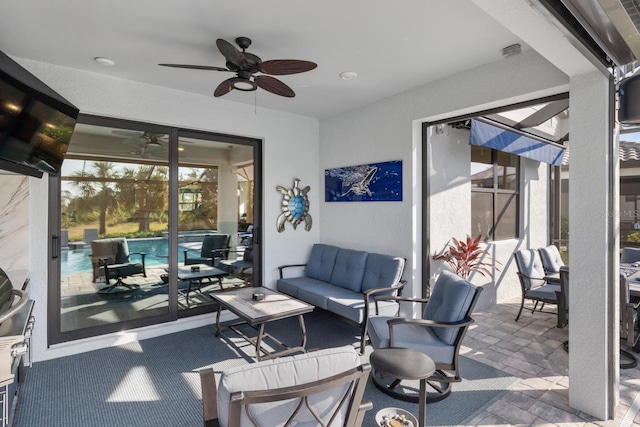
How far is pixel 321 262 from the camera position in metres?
4.90

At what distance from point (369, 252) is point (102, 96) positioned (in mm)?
3630

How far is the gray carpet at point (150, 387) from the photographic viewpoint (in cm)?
243

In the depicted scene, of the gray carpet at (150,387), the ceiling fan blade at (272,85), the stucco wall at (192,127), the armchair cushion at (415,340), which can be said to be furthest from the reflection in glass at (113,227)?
the armchair cushion at (415,340)

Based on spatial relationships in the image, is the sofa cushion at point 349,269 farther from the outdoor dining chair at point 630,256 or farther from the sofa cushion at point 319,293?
the outdoor dining chair at point 630,256

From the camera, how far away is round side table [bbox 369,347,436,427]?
6.32 ft

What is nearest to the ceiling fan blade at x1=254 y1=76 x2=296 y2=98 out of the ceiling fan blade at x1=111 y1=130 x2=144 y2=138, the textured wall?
the ceiling fan blade at x1=111 y1=130 x2=144 y2=138

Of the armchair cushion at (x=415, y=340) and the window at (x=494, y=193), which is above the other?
the window at (x=494, y=193)

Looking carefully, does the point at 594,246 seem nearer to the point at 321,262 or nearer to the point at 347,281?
the point at 347,281

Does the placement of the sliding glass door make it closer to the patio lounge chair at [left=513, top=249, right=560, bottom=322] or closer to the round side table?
the round side table

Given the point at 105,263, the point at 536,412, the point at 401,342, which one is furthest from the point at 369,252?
the point at 105,263

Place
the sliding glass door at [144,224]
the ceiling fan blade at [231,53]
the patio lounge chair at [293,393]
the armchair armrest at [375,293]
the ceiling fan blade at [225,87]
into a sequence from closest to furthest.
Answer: the patio lounge chair at [293,393], the ceiling fan blade at [231,53], the ceiling fan blade at [225,87], the armchair armrest at [375,293], the sliding glass door at [144,224]

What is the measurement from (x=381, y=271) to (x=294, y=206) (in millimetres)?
1792

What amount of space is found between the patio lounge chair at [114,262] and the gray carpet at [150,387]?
2.41ft

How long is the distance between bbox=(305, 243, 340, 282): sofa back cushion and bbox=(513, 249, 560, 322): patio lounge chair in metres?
2.40
